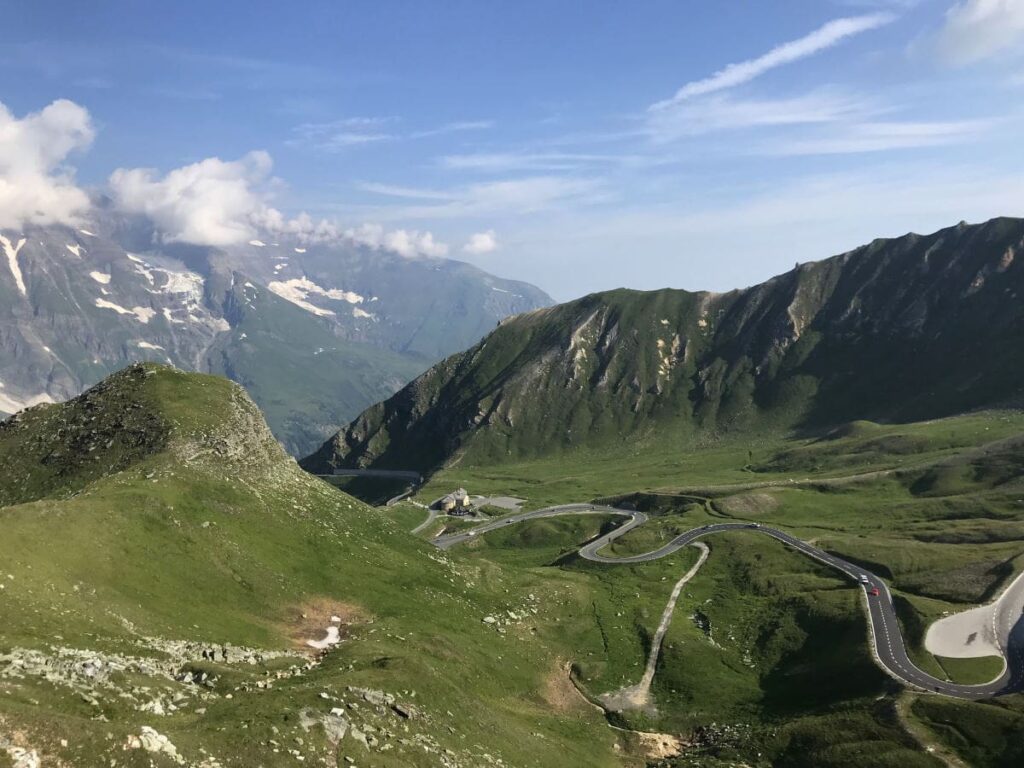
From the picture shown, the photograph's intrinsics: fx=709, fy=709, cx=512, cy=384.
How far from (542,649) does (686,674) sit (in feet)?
70.1

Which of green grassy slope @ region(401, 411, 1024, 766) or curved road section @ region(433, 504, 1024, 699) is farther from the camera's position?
curved road section @ region(433, 504, 1024, 699)

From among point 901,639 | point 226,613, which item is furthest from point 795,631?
point 226,613

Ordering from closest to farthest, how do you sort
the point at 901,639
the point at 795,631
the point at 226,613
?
1. the point at 226,613
2. the point at 901,639
3. the point at 795,631

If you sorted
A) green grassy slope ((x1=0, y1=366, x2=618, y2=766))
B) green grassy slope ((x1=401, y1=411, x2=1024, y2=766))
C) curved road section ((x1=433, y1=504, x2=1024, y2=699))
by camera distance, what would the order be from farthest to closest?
1. curved road section ((x1=433, y1=504, x2=1024, y2=699))
2. green grassy slope ((x1=401, y1=411, x2=1024, y2=766))
3. green grassy slope ((x1=0, y1=366, x2=618, y2=766))

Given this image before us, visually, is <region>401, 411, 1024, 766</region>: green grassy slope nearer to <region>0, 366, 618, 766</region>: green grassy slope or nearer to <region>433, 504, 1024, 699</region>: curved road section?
<region>433, 504, 1024, 699</region>: curved road section

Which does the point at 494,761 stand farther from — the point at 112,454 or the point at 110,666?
the point at 112,454

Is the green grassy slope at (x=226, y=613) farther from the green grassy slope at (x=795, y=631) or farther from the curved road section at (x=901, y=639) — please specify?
the curved road section at (x=901, y=639)

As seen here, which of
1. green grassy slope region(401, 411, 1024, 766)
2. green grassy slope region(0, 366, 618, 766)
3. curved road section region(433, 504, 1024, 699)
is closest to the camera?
green grassy slope region(0, 366, 618, 766)

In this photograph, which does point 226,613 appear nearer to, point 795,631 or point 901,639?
point 795,631

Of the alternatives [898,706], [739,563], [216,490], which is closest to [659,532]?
[739,563]

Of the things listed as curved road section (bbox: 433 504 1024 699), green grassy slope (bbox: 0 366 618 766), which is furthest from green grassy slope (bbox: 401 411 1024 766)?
green grassy slope (bbox: 0 366 618 766)

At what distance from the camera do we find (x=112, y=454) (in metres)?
113

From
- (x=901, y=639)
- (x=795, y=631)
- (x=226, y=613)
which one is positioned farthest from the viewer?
(x=795, y=631)

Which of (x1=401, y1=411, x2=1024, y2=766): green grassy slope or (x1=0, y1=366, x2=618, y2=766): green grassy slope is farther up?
(x1=0, y1=366, x2=618, y2=766): green grassy slope
